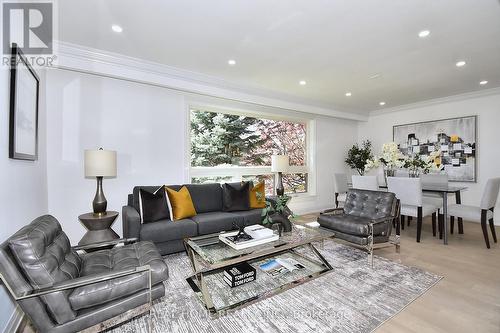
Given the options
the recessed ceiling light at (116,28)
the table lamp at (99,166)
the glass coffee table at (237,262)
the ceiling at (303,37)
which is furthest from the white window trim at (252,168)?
the glass coffee table at (237,262)

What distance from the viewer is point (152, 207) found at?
3.08 m

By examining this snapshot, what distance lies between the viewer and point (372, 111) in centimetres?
643

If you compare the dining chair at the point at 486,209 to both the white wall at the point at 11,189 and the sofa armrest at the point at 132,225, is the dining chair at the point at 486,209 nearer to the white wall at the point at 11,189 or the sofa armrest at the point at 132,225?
the sofa armrest at the point at 132,225

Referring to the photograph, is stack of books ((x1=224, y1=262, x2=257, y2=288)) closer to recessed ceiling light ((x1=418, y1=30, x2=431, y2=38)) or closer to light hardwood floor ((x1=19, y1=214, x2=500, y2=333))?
light hardwood floor ((x1=19, y1=214, x2=500, y2=333))

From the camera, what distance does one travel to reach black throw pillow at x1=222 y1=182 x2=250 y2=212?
3732 millimetres

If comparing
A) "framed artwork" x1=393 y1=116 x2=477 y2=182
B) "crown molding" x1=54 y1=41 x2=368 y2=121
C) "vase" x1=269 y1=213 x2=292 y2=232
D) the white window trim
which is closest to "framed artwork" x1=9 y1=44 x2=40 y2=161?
"crown molding" x1=54 y1=41 x2=368 y2=121

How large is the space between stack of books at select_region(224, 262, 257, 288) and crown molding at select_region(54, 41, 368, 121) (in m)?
2.82


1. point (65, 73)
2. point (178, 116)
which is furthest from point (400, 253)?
point (65, 73)

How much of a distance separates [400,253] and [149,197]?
344 cm

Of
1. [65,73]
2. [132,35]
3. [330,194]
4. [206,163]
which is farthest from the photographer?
[330,194]

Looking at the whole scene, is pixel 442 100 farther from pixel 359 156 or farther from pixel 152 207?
pixel 152 207

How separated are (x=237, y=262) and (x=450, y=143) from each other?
18.3ft

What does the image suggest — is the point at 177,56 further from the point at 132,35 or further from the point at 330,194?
the point at 330,194

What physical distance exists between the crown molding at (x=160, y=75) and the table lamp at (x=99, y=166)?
1.18m
